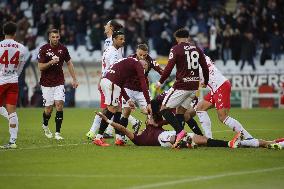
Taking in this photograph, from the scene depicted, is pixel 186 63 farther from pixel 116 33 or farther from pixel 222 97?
pixel 116 33

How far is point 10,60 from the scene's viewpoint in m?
16.1

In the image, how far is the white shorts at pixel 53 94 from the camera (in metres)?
18.5

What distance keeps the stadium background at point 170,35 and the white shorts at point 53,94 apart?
1426cm

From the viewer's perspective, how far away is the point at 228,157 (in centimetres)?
1402

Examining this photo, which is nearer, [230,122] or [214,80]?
[230,122]

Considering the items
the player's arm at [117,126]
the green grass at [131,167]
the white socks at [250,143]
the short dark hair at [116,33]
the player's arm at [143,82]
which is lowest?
the green grass at [131,167]

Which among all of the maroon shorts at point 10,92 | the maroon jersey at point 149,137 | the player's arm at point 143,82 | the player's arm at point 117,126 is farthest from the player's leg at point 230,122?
the maroon shorts at point 10,92

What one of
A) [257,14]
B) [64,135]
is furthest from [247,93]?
[64,135]

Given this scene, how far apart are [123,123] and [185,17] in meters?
19.3

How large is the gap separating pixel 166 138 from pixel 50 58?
4069 mm

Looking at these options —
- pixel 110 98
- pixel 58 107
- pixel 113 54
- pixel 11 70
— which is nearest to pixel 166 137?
pixel 110 98

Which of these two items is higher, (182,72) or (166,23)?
(166,23)

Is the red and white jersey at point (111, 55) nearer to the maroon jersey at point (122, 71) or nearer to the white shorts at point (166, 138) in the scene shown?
the maroon jersey at point (122, 71)

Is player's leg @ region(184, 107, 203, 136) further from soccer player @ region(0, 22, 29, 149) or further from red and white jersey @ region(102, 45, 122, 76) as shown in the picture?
soccer player @ region(0, 22, 29, 149)
